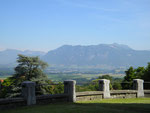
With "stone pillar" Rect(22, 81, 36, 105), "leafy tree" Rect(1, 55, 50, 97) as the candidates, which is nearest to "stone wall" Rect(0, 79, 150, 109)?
"stone pillar" Rect(22, 81, 36, 105)

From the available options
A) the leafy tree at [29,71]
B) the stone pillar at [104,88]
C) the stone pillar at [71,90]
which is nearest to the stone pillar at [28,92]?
the stone pillar at [71,90]

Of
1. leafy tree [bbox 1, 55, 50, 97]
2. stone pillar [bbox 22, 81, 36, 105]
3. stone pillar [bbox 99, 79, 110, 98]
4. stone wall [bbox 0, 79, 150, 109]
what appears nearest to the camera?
stone wall [bbox 0, 79, 150, 109]

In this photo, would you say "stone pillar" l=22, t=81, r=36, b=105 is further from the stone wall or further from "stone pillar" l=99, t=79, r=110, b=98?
"stone pillar" l=99, t=79, r=110, b=98

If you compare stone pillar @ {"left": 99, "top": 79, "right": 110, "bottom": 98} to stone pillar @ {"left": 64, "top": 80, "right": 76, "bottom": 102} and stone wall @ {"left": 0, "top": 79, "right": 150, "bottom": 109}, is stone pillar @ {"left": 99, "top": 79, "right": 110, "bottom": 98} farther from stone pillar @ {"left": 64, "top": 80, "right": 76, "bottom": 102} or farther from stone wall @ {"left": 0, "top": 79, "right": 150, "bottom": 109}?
stone pillar @ {"left": 64, "top": 80, "right": 76, "bottom": 102}

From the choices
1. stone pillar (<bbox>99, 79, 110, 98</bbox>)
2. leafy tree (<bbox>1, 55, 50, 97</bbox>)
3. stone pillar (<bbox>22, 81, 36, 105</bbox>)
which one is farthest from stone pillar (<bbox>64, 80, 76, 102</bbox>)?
leafy tree (<bbox>1, 55, 50, 97</bbox>)

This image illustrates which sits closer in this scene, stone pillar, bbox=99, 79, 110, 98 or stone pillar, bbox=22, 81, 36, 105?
stone pillar, bbox=22, 81, 36, 105

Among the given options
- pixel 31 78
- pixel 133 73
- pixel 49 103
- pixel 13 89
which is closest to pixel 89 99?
pixel 49 103

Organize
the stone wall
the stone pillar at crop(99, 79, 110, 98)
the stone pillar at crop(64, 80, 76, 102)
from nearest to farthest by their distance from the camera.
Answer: the stone wall → the stone pillar at crop(64, 80, 76, 102) → the stone pillar at crop(99, 79, 110, 98)

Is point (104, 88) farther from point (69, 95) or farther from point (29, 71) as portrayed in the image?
point (29, 71)

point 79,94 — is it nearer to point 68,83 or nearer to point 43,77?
point 68,83

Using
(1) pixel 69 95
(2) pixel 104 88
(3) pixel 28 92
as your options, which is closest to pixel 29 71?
(2) pixel 104 88

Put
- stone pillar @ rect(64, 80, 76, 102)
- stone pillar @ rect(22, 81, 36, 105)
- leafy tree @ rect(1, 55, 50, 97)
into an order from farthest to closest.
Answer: leafy tree @ rect(1, 55, 50, 97), stone pillar @ rect(64, 80, 76, 102), stone pillar @ rect(22, 81, 36, 105)

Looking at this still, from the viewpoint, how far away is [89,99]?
51.0 ft

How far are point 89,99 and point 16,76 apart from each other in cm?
2045
